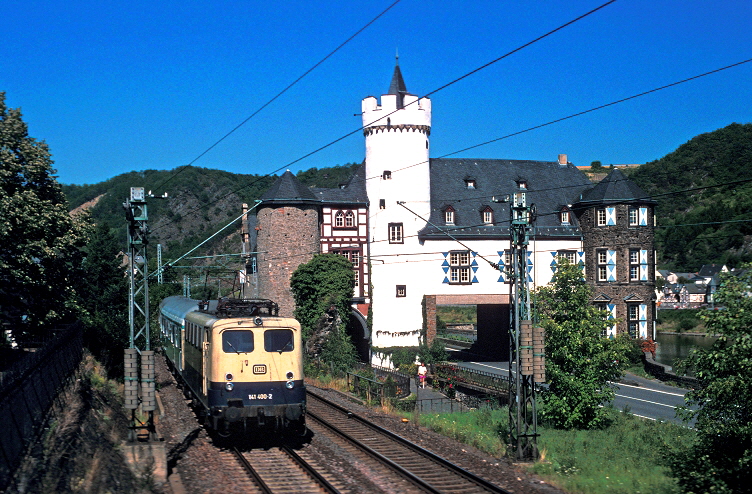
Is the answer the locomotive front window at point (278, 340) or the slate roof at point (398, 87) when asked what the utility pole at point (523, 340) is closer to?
the locomotive front window at point (278, 340)

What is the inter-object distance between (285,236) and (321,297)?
4491mm

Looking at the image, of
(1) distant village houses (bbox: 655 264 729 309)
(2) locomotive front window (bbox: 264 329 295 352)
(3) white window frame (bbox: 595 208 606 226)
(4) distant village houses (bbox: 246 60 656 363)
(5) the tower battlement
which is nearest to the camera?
(2) locomotive front window (bbox: 264 329 295 352)

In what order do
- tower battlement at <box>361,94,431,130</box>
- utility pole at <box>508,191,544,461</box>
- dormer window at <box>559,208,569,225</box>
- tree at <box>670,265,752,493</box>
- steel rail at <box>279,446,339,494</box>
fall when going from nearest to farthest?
1. steel rail at <box>279,446,339,494</box>
2. tree at <box>670,265,752,493</box>
3. utility pole at <box>508,191,544,461</box>
4. tower battlement at <box>361,94,431,130</box>
5. dormer window at <box>559,208,569,225</box>

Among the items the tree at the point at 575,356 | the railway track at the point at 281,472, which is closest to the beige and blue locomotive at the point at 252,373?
the railway track at the point at 281,472

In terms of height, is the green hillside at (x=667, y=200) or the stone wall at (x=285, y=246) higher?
the green hillside at (x=667, y=200)

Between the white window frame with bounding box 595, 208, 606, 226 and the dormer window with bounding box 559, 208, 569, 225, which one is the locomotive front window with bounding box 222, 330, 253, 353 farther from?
the dormer window with bounding box 559, 208, 569, 225

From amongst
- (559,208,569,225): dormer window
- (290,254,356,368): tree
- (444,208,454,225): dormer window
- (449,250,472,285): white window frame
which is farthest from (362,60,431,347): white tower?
(559,208,569,225): dormer window

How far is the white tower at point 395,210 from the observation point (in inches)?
1773

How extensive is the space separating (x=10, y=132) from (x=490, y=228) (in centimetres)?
2755

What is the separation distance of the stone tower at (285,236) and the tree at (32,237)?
12.4 m

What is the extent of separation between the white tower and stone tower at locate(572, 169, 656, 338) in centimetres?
1135

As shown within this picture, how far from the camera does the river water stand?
185ft

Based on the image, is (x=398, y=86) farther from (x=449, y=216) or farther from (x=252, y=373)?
(x=252, y=373)

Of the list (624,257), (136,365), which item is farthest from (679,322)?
(136,365)
